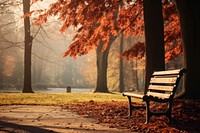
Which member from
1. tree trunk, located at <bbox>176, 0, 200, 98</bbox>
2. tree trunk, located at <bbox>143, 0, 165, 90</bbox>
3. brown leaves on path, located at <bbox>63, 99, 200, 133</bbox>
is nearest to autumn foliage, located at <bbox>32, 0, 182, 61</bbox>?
tree trunk, located at <bbox>143, 0, 165, 90</bbox>

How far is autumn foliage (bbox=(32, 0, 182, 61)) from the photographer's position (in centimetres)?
1262

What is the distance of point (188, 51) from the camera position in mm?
9930

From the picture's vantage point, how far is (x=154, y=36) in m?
10.6

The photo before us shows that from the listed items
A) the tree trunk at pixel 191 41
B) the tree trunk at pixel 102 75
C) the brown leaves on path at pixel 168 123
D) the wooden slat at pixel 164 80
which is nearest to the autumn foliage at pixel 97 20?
the tree trunk at pixel 191 41

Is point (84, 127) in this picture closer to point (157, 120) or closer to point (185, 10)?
point (157, 120)

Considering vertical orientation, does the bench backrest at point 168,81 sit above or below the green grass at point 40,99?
above

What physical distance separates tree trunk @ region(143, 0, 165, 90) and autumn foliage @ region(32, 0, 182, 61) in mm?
2606

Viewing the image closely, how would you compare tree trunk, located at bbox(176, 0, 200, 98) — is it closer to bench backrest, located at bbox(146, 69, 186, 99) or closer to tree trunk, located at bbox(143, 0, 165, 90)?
tree trunk, located at bbox(143, 0, 165, 90)

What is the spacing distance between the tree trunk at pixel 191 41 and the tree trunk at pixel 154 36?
740 mm

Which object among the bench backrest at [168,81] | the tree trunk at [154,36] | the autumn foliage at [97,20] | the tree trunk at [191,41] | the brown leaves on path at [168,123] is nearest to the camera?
the brown leaves on path at [168,123]

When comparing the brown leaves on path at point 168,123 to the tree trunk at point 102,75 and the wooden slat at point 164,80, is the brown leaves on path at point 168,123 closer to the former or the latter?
the wooden slat at point 164,80

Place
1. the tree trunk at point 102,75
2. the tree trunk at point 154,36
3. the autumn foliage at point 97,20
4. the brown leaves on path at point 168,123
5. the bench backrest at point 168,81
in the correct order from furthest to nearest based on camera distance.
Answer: the tree trunk at point 102,75
the autumn foliage at point 97,20
the tree trunk at point 154,36
the bench backrest at point 168,81
the brown leaves on path at point 168,123

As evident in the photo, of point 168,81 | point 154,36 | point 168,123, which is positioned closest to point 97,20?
point 154,36

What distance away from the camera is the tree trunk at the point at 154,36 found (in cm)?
1060
